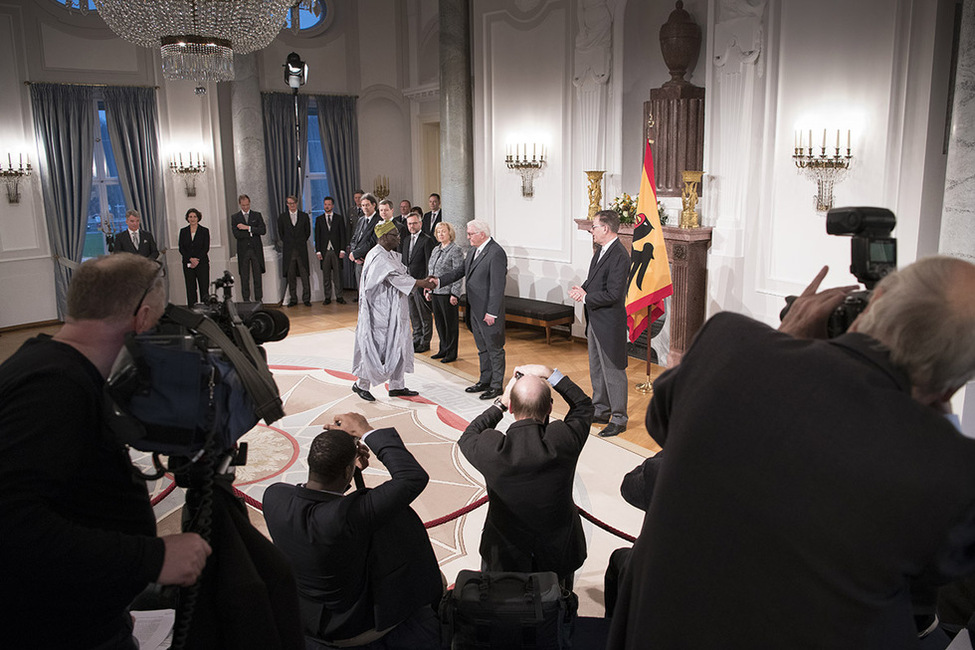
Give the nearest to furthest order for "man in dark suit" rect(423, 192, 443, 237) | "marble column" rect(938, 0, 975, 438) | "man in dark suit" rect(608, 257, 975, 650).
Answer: "man in dark suit" rect(608, 257, 975, 650), "marble column" rect(938, 0, 975, 438), "man in dark suit" rect(423, 192, 443, 237)

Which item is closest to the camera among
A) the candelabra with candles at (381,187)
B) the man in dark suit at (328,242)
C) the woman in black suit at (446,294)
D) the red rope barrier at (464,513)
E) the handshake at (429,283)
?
the red rope barrier at (464,513)

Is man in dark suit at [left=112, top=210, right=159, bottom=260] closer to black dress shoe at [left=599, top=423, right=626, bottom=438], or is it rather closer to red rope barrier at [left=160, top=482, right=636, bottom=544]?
red rope barrier at [left=160, top=482, right=636, bottom=544]

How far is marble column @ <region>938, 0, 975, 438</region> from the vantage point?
453 cm

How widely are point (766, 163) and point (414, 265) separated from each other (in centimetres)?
357

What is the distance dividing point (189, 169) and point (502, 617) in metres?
9.63

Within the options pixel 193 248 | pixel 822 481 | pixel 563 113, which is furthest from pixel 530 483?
pixel 193 248

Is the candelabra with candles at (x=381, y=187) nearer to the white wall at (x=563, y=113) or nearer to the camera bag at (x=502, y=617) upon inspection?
the white wall at (x=563, y=113)

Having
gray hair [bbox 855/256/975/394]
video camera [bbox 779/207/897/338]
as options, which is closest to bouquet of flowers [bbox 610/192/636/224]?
video camera [bbox 779/207/897/338]

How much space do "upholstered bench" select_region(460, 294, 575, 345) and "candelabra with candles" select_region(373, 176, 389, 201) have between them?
404cm

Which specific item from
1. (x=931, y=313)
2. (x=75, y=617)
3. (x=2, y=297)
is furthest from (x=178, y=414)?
(x=2, y=297)

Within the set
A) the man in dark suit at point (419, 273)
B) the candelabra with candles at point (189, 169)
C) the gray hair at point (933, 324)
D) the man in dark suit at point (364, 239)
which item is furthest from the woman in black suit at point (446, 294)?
the gray hair at point (933, 324)

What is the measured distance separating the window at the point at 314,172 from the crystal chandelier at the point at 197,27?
20.4 ft

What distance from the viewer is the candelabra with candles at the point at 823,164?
5953 mm

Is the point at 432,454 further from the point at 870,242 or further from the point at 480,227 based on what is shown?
the point at 870,242
